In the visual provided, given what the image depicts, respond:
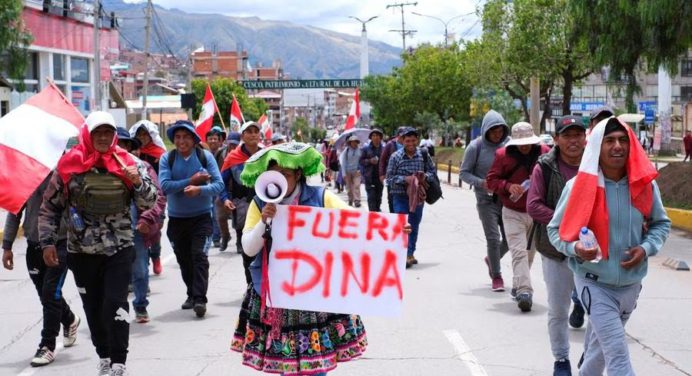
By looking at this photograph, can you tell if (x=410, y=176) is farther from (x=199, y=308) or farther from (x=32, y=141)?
(x=32, y=141)

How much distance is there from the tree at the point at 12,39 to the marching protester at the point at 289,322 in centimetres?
2476

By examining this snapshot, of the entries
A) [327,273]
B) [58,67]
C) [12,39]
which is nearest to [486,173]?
[327,273]

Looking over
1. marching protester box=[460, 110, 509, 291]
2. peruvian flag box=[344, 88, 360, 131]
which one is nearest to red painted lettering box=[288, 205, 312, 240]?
marching protester box=[460, 110, 509, 291]

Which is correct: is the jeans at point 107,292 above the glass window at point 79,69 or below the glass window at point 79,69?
below

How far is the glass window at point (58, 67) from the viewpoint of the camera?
161 ft

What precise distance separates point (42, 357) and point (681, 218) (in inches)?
523

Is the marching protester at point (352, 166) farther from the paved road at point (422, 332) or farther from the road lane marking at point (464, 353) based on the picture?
the road lane marking at point (464, 353)

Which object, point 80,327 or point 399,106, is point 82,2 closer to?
point 399,106

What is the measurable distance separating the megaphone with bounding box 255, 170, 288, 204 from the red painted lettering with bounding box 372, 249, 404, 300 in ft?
2.23

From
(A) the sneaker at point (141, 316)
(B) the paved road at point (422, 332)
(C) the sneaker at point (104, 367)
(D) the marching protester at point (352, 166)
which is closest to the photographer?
(C) the sneaker at point (104, 367)

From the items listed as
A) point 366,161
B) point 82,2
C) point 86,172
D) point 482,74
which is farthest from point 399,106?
point 86,172

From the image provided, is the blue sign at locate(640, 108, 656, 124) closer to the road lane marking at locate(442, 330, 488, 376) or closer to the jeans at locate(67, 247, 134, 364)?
the road lane marking at locate(442, 330, 488, 376)

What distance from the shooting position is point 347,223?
522 cm

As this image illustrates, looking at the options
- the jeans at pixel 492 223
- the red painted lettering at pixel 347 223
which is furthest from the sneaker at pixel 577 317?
the red painted lettering at pixel 347 223
